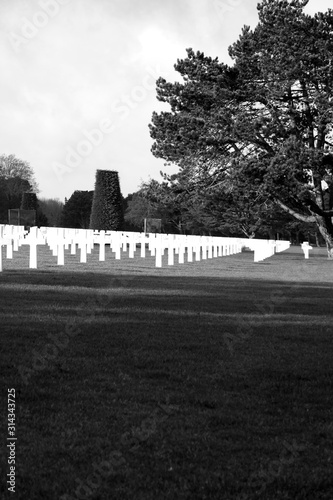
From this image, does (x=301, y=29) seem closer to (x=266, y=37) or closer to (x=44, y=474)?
(x=266, y=37)

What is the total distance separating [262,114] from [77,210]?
252 ft

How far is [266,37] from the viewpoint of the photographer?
107ft

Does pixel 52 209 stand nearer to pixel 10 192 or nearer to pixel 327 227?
pixel 10 192

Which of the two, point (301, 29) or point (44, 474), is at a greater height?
point (301, 29)

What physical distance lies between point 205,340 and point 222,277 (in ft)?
32.8

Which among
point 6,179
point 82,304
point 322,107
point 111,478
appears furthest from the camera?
point 6,179

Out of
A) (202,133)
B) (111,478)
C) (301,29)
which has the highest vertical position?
(301,29)

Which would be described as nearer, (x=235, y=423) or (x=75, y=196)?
(x=235, y=423)

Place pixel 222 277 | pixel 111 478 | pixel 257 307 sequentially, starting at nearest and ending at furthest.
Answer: pixel 111 478 → pixel 257 307 → pixel 222 277

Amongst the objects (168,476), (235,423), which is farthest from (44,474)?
(235,423)

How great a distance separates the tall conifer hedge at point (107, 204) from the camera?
5166cm

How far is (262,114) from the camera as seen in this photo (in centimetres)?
3228

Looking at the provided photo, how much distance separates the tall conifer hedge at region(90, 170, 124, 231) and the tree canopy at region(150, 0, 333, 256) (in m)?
17.2

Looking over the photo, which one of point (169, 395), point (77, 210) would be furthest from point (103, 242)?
point (77, 210)
